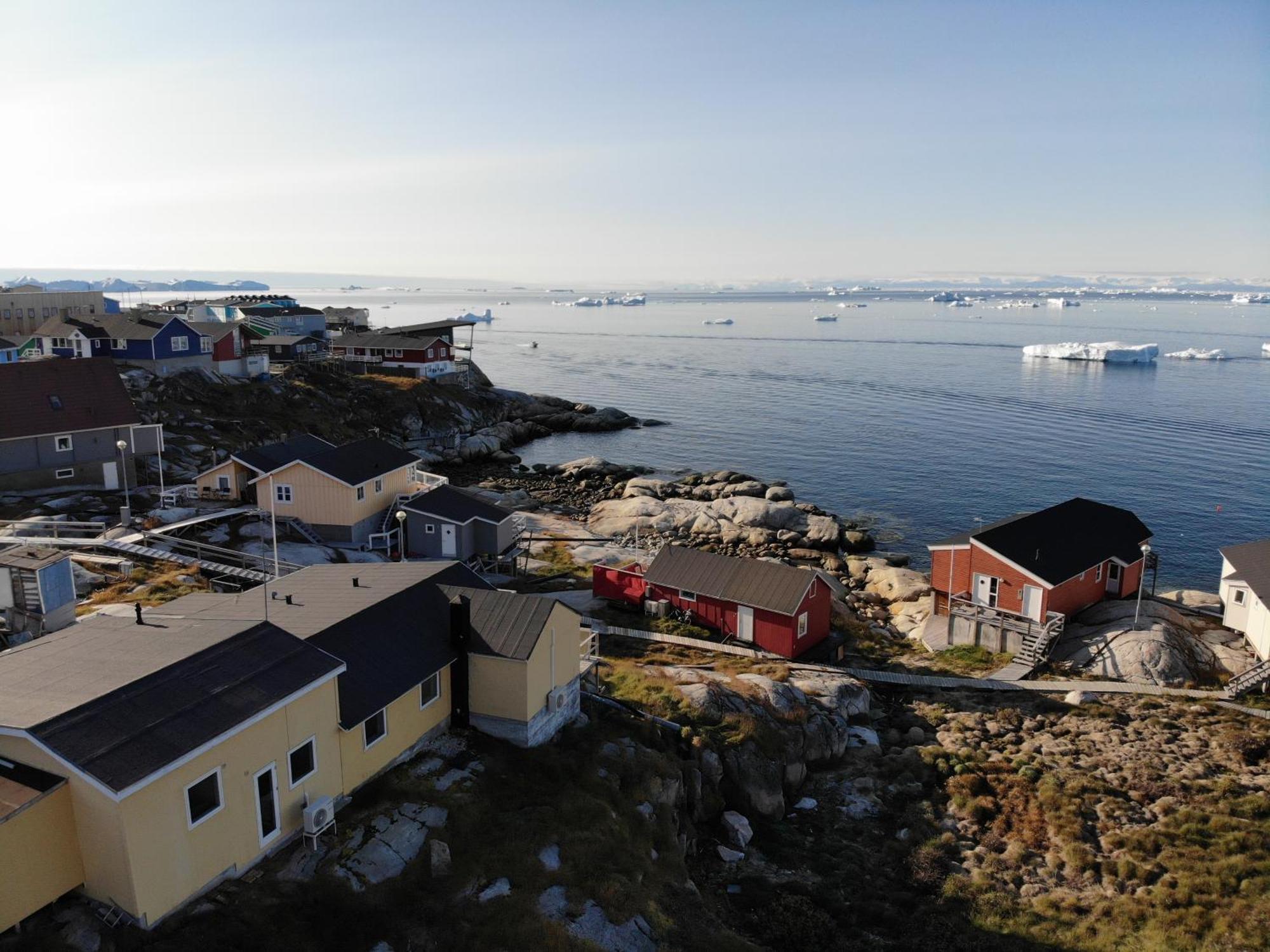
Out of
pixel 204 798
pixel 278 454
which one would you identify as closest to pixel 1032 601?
pixel 204 798

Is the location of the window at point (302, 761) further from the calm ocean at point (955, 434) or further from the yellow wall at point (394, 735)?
the calm ocean at point (955, 434)

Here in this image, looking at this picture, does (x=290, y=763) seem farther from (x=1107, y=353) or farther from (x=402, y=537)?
(x=1107, y=353)

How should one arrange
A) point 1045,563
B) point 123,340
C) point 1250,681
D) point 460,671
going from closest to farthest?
1. point 460,671
2. point 1250,681
3. point 1045,563
4. point 123,340

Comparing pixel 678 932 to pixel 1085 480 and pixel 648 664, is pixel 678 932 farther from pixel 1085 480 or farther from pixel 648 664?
pixel 1085 480

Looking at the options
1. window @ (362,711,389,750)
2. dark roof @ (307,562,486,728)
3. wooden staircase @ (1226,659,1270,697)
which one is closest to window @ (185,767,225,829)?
dark roof @ (307,562,486,728)

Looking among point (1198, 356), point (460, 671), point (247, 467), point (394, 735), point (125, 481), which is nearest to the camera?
point (394, 735)

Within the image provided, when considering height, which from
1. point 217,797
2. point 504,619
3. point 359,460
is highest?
point 359,460
